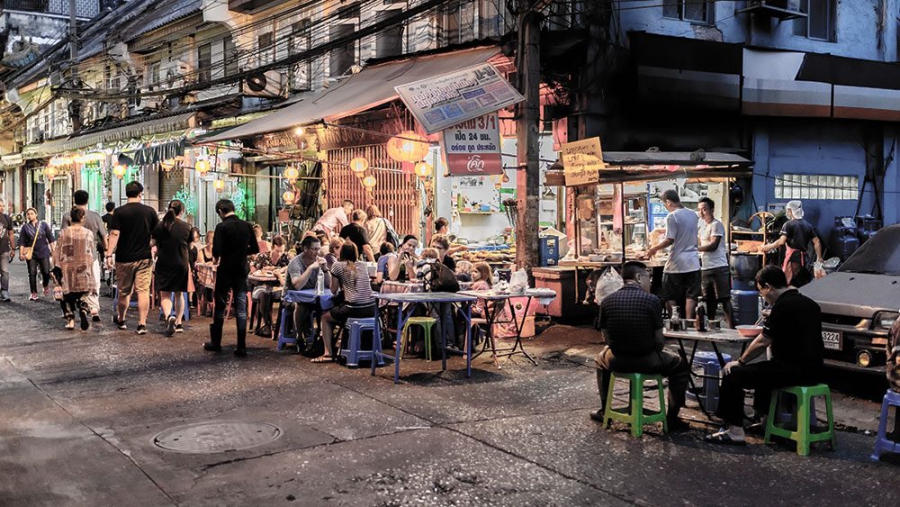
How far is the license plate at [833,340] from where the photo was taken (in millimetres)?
8320

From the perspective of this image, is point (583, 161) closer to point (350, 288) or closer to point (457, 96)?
point (457, 96)

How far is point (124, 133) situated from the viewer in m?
27.5

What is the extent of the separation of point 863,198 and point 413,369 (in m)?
12.8

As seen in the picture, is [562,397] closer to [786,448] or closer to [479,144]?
[786,448]

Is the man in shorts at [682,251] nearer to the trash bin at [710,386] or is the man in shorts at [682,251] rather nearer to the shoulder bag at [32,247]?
the trash bin at [710,386]

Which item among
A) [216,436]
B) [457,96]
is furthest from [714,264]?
[216,436]

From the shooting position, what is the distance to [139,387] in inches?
357

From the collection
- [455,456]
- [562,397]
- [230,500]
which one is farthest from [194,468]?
[562,397]

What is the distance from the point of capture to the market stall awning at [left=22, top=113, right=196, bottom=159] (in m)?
24.8

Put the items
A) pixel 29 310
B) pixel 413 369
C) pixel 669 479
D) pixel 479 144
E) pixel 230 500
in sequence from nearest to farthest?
pixel 230 500 < pixel 669 479 < pixel 413 369 < pixel 479 144 < pixel 29 310

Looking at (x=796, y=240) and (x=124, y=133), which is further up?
(x=124, y=133)

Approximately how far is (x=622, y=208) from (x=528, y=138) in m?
2.18

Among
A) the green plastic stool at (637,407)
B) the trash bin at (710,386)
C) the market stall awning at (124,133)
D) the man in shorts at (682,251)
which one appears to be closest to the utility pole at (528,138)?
the man in shorts at (682,251)

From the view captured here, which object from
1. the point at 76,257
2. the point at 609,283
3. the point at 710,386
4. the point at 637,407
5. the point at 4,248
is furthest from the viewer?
the point at 4,248
